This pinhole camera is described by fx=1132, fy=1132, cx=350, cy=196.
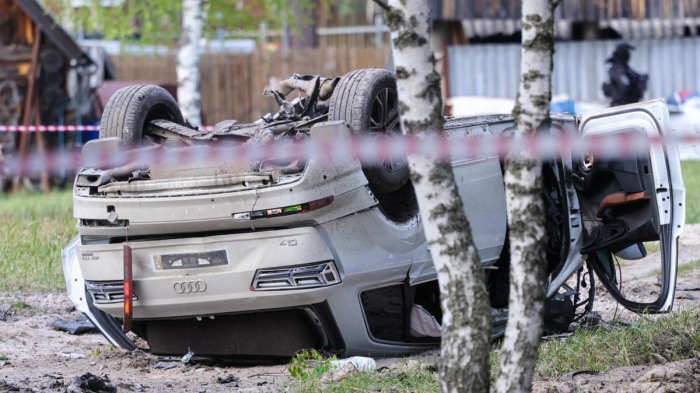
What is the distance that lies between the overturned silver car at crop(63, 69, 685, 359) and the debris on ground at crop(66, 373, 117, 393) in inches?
19.4

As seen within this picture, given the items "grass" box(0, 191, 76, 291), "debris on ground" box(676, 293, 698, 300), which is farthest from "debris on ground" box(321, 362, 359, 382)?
"grass" box(0, 191, 76, 291)

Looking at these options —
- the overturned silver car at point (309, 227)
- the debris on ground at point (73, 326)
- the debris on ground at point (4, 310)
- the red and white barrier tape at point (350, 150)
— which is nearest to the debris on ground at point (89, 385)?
the overturned silver car at point (309, 227)

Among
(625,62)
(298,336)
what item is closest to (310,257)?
(298,336)

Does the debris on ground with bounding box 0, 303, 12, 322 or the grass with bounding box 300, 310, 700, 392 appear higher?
the grass with bounding box 300, 310, 700, 392

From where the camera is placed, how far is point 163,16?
73.0 ft

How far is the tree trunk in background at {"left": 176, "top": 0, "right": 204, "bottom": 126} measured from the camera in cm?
2012

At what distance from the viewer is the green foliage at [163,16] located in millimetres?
21328

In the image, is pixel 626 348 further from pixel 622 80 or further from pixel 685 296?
pixel 622 80

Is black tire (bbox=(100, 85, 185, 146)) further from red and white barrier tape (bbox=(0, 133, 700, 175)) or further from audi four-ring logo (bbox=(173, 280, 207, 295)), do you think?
audi four-ring logo (bbox=(173, 280, 207, 295))

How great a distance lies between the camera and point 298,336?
6.37m

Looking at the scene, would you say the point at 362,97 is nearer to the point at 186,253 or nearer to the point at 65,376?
the point at 186,253

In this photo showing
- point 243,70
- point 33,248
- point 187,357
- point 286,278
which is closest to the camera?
point 286,278

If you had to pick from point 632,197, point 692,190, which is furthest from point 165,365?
point 692,190

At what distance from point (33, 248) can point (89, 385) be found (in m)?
4.51
